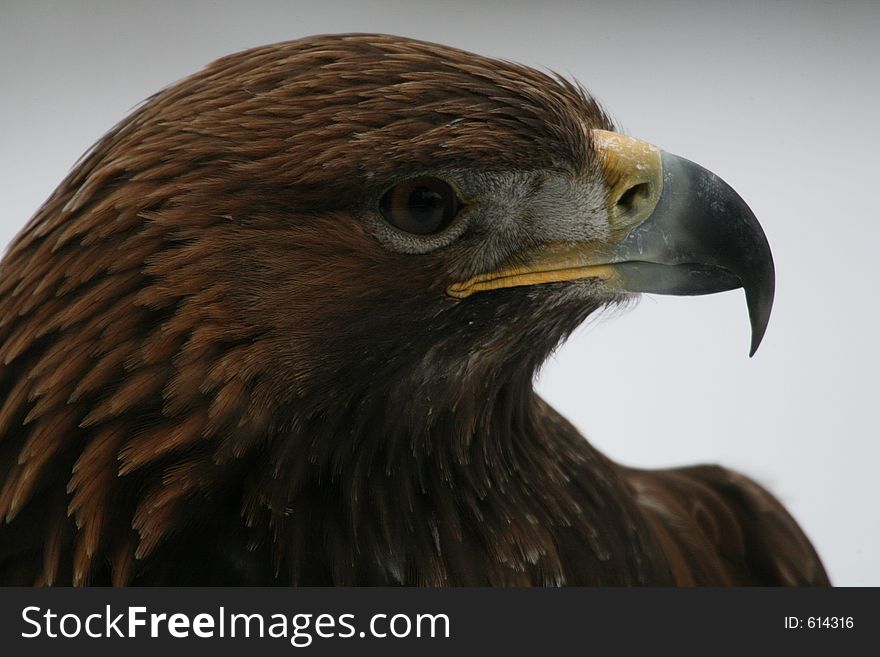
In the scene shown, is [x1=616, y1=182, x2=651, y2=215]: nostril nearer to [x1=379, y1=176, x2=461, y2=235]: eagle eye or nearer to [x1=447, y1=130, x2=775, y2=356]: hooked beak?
[x1=447, y1=130, x2=775, y2=356]: hooked beak

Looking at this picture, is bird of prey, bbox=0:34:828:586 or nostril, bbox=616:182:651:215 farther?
nostril, bbox=616:182:651:215

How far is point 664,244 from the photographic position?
141 cm

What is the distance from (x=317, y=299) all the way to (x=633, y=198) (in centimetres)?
46

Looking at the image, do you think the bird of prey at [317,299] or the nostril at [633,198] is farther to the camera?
the nostril at [633,198]

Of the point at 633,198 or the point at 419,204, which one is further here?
the point at 633,198

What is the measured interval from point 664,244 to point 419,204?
0.35 metres

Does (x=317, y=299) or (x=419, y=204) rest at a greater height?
(x=419, y=204)

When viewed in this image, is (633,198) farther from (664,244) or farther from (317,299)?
(317,299)

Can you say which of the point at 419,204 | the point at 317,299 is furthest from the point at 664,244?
the point at 317,299

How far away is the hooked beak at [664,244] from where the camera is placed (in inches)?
55.3

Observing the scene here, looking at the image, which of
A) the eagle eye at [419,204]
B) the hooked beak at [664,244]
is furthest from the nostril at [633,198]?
the eagle eye at [419,204]

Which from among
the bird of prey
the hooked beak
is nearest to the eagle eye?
the bird of prey

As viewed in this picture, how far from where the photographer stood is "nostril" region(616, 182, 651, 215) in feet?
4.67

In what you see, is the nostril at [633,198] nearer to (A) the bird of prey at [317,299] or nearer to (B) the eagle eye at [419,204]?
(A) the bird of prey at [317,299]
